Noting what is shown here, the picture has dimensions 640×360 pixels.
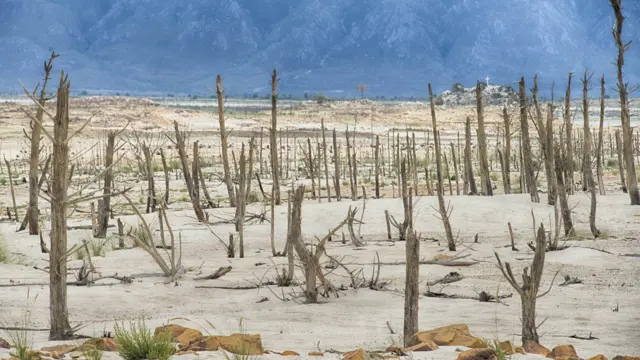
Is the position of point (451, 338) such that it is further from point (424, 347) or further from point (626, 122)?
point (626, 122)

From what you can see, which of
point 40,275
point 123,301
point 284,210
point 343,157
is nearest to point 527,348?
point 123,301

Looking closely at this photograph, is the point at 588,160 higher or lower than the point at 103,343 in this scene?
higher

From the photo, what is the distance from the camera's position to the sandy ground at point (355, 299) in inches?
329

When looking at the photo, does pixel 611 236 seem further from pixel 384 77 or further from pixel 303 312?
pixel 384 77

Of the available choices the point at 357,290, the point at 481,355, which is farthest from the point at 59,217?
the point at 357,290

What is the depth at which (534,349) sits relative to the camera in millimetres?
7055

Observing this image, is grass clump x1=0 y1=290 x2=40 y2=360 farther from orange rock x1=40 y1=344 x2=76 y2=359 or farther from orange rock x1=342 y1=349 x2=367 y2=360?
orange rock x1=342 y1=349 x2=367 y2=360

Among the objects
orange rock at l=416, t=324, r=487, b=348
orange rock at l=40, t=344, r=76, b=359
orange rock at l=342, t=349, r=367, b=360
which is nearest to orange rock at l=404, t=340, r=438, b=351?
orange rock at l=416, t=324, r=487, b=348

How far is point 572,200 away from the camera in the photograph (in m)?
18.9

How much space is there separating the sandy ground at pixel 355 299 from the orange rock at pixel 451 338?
24 centimetres

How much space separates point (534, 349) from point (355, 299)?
3235 millimetres

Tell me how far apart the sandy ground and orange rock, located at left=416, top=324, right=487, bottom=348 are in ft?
0.79

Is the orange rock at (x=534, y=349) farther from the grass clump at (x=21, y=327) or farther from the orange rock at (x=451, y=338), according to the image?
the grass clump at (x=21, y=327)

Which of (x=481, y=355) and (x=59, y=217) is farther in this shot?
(x=59, y=217)
